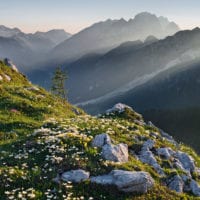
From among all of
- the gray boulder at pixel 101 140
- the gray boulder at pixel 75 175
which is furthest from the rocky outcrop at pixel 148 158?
the gray boulder at pixel 75 175

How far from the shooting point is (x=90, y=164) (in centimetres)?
2511

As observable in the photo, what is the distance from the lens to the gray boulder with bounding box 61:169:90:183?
76.7 ft

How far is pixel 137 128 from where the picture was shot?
3838 centimetres

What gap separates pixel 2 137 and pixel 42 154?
9.52 m

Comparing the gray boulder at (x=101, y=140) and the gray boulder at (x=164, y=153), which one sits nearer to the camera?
the gray boulder at (x=101, y=140)

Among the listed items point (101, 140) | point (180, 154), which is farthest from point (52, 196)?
point (180, 154)

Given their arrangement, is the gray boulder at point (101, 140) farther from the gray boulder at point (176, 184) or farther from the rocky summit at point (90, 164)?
the gray boulder at point (176, 184)

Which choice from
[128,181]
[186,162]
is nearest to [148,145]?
[186,162]

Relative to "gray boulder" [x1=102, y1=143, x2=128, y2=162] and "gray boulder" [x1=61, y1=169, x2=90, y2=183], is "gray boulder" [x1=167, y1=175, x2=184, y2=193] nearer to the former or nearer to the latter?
"gray boulder" [x1=102, y1=143, x2=128, y2=162]

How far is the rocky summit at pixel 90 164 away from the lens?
894 inches

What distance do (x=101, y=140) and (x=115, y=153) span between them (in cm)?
217

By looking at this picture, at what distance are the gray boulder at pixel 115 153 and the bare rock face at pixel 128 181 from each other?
2462mm

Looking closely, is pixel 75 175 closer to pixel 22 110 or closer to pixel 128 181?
pixel 128 181

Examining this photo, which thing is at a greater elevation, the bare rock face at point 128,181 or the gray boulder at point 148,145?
the gray boulder at point 148,145
